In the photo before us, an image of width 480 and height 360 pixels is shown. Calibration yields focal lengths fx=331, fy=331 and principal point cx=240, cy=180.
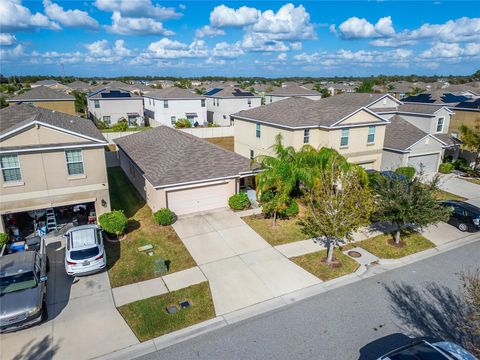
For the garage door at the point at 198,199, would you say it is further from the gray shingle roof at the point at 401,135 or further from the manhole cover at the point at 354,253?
the gray shingle roof at the point at 401,135

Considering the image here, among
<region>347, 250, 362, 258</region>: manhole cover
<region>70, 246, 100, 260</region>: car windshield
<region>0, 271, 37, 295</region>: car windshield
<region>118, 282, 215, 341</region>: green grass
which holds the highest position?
<region>0, 271, 37, 295</region>: car windshield

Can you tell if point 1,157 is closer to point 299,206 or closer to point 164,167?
point 164,167

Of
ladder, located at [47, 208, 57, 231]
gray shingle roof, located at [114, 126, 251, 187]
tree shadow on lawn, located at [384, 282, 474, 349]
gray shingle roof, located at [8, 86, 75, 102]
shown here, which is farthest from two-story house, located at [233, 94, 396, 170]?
gray shingle roof, located at [8, 86, 75, 102]

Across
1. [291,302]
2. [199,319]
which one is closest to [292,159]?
[291,302]

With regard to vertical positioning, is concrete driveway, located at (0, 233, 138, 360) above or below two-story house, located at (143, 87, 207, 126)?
below

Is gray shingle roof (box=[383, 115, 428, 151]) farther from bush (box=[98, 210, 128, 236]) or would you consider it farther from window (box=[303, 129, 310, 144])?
bush (box=[98, 210, 128, 236])

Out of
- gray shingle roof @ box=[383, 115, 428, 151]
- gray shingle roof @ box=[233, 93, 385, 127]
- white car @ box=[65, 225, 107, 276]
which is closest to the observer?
white car @ box=[65, 225, 107, 276]
